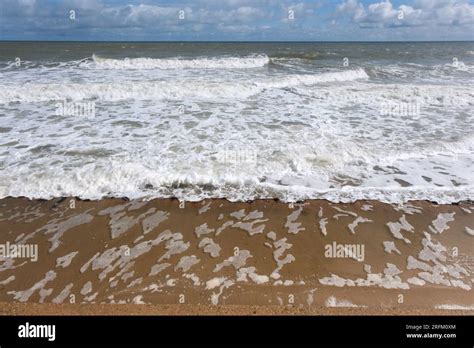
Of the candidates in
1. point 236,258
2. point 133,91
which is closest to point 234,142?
point 236,258

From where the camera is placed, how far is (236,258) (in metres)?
4.18

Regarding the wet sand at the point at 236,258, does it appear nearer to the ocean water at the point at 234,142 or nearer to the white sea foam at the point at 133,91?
the ocean water at the point at 234,142

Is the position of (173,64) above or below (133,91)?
above

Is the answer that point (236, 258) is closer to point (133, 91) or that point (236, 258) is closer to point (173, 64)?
point (133, 91)

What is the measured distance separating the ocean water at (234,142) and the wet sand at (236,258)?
523 millimetres

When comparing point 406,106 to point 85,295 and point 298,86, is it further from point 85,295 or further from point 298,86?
point 85,295

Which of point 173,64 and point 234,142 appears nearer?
point 234,142

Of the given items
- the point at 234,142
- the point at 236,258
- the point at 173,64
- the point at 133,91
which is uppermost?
the point at 173,64

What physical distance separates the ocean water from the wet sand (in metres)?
0.52

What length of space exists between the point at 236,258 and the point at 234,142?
14.1ft

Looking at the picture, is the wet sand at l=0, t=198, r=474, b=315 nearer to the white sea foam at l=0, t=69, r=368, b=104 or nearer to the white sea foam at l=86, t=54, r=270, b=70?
the white sea foam at l=0, t=69, r=368, b=104

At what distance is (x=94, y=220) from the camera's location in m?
4.97

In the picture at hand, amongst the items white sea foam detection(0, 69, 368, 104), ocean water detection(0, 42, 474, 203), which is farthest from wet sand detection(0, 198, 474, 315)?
white sea foam detection(0, 69, 368, 104)
